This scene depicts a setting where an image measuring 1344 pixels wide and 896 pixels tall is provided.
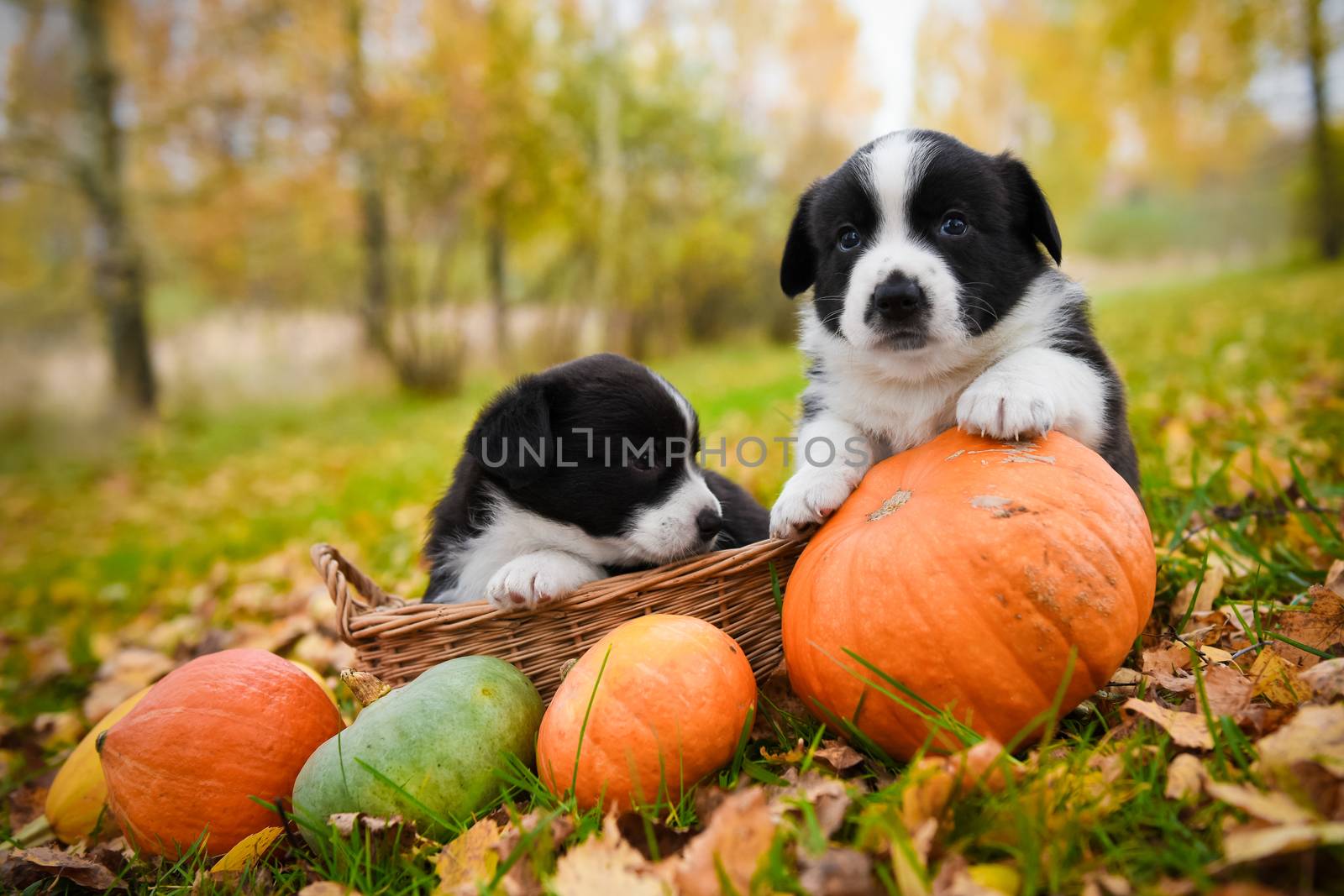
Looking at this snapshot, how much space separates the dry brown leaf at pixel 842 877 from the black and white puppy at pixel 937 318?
3.14 ft

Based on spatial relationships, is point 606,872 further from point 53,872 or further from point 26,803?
point 26,803

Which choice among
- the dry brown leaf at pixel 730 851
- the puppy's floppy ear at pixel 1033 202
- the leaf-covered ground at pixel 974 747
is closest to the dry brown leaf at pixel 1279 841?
the leaf-covered ground at pixel 974 747

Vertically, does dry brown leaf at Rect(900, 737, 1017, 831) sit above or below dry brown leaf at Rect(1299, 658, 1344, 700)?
below

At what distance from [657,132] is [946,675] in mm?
16148

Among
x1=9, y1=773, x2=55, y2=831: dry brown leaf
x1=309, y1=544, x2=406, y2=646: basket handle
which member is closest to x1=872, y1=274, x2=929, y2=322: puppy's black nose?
x1=309, y1=544, x2=406, y2=646: basket handle

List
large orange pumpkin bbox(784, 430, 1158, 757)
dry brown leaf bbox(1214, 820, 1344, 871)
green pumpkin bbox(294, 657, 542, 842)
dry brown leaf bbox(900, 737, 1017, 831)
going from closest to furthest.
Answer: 1. dry brown leaf bbox(1214, 820, 1344, 871)
2. dry brown leaf bbox(900, 737, 1017, 831)
3. large orange pumpkin bbox(784, 430, 1158, 757)
4. green pumpkin bbox(294, 657, 542, 842)

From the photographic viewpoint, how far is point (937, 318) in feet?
6.60

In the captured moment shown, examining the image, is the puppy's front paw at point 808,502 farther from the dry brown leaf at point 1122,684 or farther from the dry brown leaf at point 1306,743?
the dry brown leaf at point 1306,743

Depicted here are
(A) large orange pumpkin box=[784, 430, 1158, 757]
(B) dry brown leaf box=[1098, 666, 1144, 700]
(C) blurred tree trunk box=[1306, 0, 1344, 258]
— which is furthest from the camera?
(C) blurred tree trunk box=[1306, 0, 1344, 258]

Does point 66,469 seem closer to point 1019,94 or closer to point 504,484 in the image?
point 504,484

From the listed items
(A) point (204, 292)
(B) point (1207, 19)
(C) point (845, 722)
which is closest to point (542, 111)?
(A) point (204, 292)

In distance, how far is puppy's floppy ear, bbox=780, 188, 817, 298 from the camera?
8.36 ft

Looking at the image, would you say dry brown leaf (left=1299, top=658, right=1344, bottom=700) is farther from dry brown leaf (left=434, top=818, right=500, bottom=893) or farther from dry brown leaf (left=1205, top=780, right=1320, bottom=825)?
dry brown leaf (left=434, top=818, right=500, bottom=893)

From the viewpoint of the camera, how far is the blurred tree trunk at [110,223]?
416 inches
